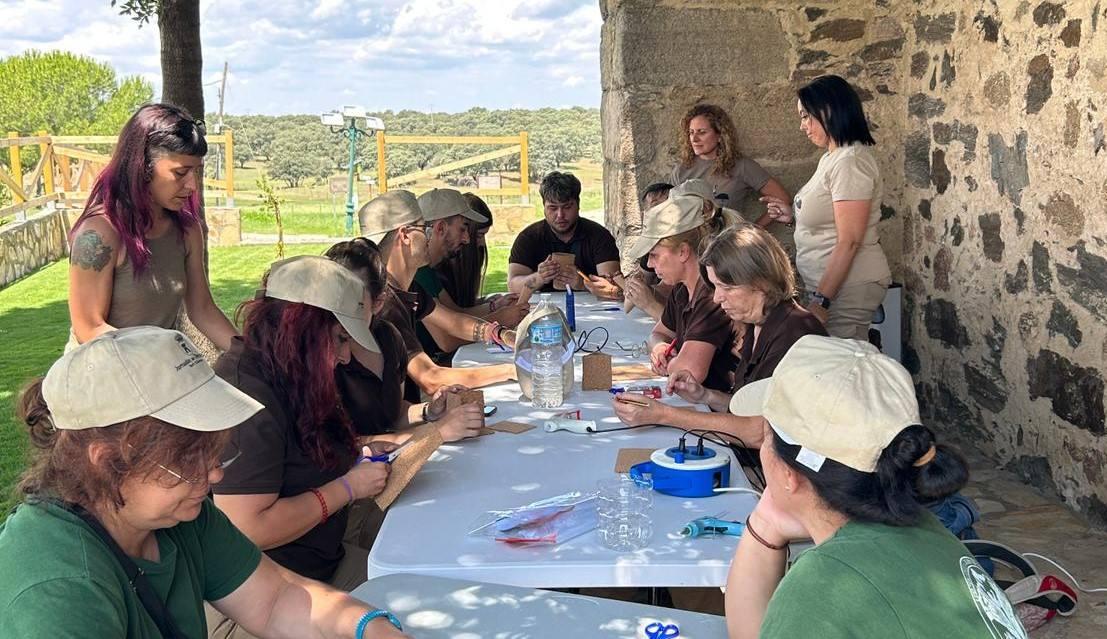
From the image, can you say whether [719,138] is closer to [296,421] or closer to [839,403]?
[296,421]

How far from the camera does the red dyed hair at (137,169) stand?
11.1ft

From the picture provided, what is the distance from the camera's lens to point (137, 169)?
11.1ft

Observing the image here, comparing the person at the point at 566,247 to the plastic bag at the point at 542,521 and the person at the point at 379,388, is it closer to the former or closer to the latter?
the person at the point at 379,388

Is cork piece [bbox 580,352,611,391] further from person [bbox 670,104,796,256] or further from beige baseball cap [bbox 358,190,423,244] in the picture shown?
person [bbox 670,104,796,256]

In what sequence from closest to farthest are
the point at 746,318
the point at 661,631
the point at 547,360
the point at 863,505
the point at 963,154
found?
the point at 863,505, the point at 661,631, the point at 746,318, the point at 547,360, the point at 963,154

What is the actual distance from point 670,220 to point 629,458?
1.34 metres

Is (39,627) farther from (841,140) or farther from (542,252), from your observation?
(542,252)

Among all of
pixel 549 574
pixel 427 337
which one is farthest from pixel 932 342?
pixel 549 574

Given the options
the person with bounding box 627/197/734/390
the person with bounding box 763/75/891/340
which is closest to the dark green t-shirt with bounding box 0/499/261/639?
the person with bounding box 627/197/734/390

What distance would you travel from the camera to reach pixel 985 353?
5.01m

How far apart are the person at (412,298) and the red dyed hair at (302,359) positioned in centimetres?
78

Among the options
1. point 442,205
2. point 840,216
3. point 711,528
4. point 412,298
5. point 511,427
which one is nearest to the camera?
point 711,528

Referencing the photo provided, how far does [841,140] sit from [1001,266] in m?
0.89

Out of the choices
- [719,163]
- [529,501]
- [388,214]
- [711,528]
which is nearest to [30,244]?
[719,163]
